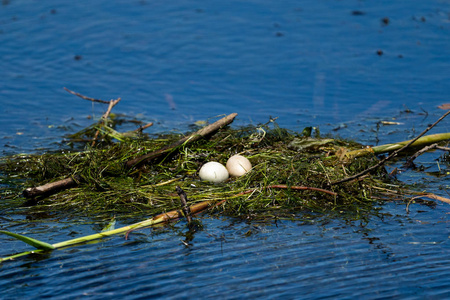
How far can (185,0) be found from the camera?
14133mm

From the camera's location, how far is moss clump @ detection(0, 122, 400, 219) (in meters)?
5.73

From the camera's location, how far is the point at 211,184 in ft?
19.9

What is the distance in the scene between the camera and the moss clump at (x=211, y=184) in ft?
18.8

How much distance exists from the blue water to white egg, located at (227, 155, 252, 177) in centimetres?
83

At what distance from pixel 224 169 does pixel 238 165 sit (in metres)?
0.15

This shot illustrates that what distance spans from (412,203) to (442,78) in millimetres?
5320

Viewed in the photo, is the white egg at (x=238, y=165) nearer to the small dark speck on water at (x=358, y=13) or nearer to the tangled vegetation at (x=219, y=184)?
the tangled vegetation at (x=219, y=184)

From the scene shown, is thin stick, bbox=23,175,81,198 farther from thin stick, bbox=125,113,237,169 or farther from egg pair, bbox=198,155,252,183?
egg pair, bbox=198,155,252,183

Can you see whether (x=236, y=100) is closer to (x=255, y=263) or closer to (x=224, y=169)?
(x=224, y=169)

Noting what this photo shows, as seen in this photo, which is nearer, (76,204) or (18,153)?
(76,204)

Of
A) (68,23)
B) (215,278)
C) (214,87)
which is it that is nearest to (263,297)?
(215,278)

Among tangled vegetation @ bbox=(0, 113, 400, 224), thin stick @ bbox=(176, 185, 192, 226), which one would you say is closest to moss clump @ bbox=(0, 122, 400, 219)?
tangled vegetation @ bbox=(0, 113, 400, 224)

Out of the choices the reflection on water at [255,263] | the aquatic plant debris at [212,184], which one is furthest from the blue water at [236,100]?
the aquatic plant debris at [212,184]

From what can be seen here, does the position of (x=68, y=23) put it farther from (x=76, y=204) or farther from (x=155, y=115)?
(x=76, y=204)
